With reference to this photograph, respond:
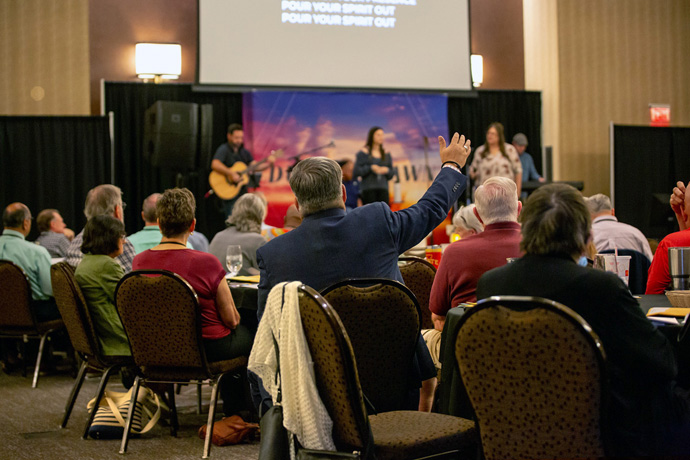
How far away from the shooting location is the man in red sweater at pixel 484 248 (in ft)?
9.27

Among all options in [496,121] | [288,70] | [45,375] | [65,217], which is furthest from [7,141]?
[496,121]

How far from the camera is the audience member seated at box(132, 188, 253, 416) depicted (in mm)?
3225

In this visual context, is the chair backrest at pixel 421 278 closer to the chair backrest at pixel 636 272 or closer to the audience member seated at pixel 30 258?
the chair backrest at pixel 636 272

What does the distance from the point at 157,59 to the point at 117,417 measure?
240 inches

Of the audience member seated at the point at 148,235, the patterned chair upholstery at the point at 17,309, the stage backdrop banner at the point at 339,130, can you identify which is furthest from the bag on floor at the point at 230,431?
the stage backdrop banner at the point at 339,130

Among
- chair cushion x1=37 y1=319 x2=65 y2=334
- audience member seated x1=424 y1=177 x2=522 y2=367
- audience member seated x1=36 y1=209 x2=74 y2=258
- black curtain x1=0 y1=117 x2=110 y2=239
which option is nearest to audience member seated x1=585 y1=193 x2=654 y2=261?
audience member seated x1=424 y1=177 x2=522 y2=367

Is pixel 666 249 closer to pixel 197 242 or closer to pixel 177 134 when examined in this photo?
pixel 197 242

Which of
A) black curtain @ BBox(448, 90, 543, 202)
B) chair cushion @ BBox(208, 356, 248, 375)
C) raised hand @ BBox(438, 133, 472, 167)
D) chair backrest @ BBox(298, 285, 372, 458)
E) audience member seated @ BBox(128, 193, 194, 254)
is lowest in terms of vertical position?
chair cushion @ BBox(208, 356, 248, 375)

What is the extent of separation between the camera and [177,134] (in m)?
7.52

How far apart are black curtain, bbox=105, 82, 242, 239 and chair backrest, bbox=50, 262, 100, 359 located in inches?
190

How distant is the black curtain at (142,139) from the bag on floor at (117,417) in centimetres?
502

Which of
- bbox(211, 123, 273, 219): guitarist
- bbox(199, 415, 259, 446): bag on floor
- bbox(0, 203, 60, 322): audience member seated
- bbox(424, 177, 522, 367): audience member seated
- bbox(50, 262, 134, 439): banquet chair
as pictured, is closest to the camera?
bbox(424, 177, 522, 367): audience member seated

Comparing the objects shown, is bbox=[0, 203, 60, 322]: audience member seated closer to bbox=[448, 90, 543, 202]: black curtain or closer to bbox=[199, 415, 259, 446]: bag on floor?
bbox=[199, 415, 259, 446]: bag on floor

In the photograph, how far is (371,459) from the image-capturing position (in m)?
1.85
